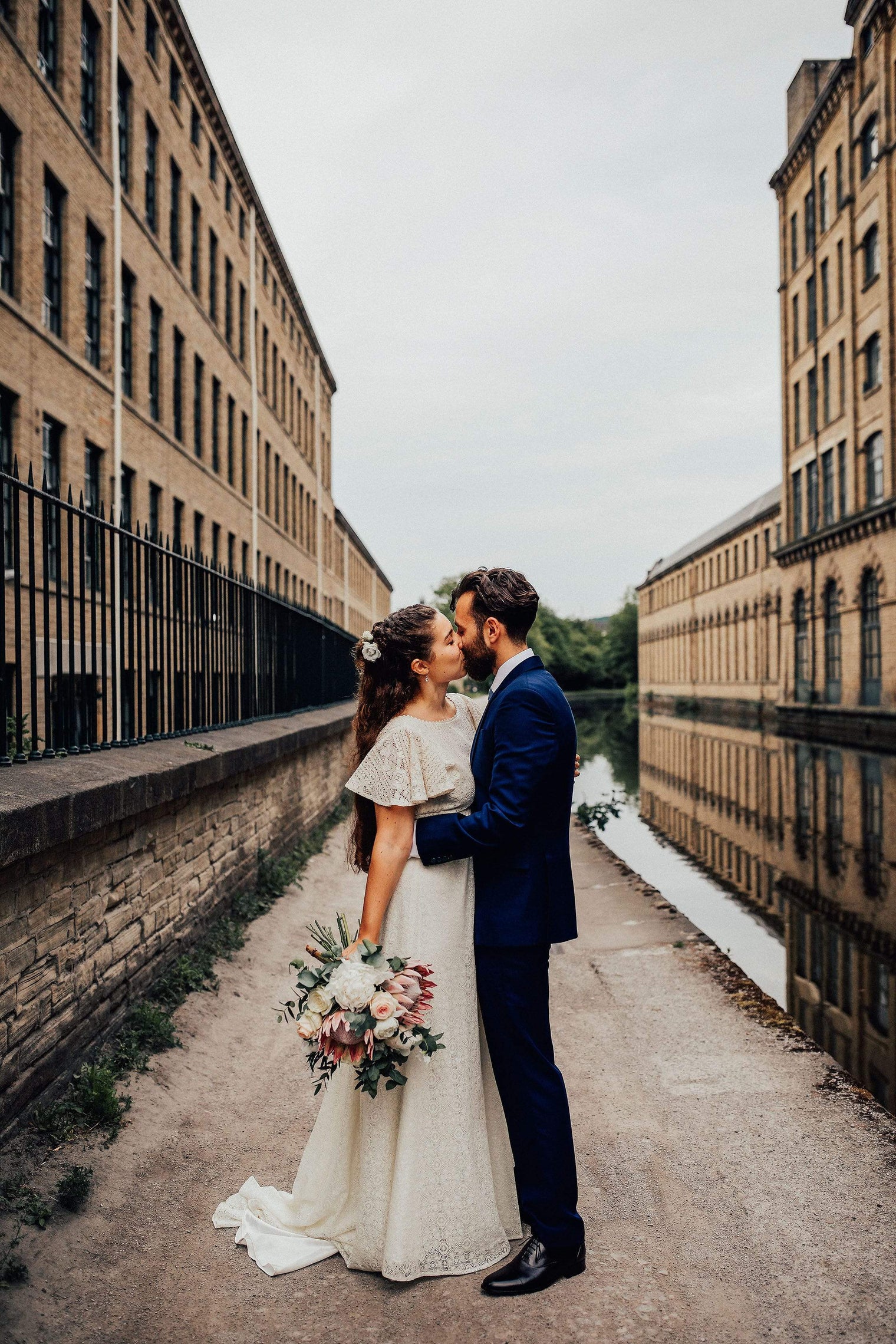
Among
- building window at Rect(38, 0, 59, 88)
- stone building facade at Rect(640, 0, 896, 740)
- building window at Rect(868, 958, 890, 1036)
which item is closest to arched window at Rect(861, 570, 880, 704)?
stone building facade at Rect(640, 0, 896, 740)

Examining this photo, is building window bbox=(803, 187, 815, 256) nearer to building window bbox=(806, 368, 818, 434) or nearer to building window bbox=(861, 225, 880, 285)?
building window bbox=(806, 368, 818, 434)

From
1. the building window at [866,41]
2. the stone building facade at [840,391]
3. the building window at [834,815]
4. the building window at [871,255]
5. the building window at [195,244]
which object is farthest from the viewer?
the building window at [871,255]

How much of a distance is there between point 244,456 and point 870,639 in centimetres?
2177

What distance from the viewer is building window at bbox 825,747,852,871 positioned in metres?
12.3

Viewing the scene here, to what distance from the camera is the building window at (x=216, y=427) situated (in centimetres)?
2881

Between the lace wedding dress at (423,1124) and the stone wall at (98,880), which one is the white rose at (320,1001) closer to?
the lace wedding dress at (423,1124)

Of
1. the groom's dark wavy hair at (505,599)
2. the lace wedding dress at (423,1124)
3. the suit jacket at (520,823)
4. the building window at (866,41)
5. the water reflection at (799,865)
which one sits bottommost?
the water reflection at (799,865)

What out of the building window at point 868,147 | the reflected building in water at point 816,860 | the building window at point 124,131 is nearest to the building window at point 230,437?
the building window at point 124,131

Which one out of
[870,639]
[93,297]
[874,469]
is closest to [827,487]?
[874,469]

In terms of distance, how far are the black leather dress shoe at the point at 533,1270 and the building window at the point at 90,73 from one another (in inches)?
796

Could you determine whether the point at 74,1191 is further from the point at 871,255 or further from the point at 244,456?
the point at 871,255

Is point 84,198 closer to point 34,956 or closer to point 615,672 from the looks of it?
point 34,956

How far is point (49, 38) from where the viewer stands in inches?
679

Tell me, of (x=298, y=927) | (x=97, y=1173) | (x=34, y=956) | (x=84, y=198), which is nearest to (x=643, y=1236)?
(x=97, y=1173)
